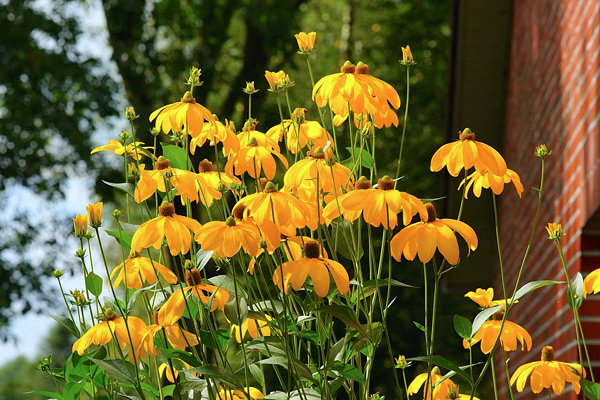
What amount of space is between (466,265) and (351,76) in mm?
3473

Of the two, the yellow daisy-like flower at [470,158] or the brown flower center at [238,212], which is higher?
the yellow daisy-like flower at [470,158]

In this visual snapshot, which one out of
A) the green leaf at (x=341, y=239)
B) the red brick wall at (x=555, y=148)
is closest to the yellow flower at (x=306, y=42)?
the green leaf at (x=341, y=239)

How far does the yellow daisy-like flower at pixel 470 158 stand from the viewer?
1.00 m

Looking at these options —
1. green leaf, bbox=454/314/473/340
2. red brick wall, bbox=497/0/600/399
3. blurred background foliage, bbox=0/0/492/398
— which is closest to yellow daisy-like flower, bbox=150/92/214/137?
green leaf, bbox=454/314/473/340

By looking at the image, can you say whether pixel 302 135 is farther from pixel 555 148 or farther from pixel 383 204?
pixel 555 148

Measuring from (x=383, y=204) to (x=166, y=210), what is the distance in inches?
11.4

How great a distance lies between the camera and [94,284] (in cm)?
103

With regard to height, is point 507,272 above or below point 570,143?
below

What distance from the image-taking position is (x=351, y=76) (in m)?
1.07

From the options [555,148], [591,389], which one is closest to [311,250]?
[591,389]

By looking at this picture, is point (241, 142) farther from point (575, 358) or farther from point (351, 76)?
point (575, 358)

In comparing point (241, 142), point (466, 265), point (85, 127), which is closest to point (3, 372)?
point (85, 127)

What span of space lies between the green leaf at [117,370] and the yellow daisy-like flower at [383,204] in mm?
363

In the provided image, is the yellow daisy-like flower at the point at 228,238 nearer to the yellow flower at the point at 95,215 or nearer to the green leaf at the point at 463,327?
the yellow flower at the point at 95,215
